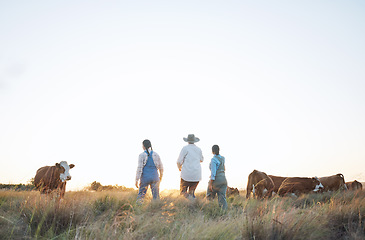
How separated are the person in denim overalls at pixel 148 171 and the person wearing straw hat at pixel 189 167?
3.53 feet

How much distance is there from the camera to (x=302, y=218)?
525 centimetres

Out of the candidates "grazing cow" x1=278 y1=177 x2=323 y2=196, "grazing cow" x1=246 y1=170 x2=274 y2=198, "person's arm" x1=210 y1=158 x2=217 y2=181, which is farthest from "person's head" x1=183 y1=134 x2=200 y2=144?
"grazing cow" x1=278 y1=177 x2=323 y2=196

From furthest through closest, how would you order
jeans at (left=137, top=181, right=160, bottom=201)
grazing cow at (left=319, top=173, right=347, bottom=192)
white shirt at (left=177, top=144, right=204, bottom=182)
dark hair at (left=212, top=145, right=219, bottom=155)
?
1. grazing cow at (left=319, top=173, right=347, bottom=192)
2. white shirt at (left=177, top=144, right=204, bottom=182)
3. jeans at (left=137, top=181, right=160, bottom=201)
4. dark hair at (left=212, top=145, right=219, bottom=155)

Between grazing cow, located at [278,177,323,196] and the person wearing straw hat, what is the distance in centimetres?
675

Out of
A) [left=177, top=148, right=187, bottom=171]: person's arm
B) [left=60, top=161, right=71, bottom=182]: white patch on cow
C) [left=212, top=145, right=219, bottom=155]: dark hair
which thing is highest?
[left=212, top=145, right=219, bottom=155]: dark hair

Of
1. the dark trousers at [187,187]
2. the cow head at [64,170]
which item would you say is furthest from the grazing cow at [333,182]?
the cow head at [64,170]

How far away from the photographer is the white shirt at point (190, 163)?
10.6 metres

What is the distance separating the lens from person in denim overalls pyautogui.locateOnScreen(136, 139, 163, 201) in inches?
377

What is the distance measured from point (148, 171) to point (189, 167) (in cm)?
162

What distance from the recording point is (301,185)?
16.1m

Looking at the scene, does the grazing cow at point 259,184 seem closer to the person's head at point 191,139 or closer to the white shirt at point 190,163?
the white shirt at point 190,163

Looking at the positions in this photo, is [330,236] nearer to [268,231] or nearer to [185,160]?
[268,231]

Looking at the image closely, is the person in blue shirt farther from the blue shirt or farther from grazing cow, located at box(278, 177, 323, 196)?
grazing cow, located at box(278, 177, 323, 196)

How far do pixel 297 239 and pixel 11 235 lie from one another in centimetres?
436
